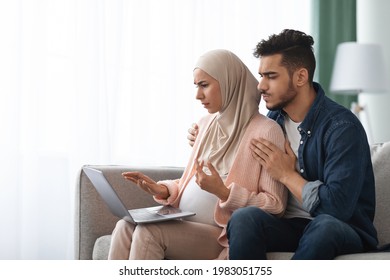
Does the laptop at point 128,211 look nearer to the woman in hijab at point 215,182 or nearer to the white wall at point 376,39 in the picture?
the woman in hijab at point 215,182

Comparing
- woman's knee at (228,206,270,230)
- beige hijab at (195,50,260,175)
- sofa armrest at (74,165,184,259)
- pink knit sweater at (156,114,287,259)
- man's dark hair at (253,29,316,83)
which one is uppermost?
man's dark hair at (253,29,316,83)

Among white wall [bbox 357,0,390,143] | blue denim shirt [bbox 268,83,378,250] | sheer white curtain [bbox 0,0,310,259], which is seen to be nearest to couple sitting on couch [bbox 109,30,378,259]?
blue denim shirt [bbox 268,83,378,250]

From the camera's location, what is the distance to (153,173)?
7.90 feet

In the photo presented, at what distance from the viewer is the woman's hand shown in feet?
6.67

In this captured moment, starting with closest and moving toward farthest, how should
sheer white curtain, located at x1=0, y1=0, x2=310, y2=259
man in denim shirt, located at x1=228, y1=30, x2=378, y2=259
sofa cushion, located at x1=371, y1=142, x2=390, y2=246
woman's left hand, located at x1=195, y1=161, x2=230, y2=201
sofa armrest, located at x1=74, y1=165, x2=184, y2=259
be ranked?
man in denim shirt, located at x1=228, y1=30, x2=378, y2=259
woman's left hand, located at x1=195, y1=161, x2=230, y2=201
sofa cushion, located at x1=371, y1=142, x2=390, y2=246
sofa armrest, located at x1=74, y1=165, x2=184, y2=259
sheer white curtain, located at x1=0, y1=0, x2=310, y2=259

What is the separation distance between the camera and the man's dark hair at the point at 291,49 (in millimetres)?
1965

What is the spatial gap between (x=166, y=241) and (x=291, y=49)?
691mm

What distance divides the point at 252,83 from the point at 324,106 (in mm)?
272

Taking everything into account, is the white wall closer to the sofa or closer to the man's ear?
the sofa

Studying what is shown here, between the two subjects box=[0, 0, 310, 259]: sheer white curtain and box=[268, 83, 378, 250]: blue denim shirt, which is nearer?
box=[268, 83, 378, 250]: blue denim shirt

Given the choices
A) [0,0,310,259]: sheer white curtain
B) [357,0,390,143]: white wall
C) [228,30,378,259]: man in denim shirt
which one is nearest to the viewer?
[228,30,378,259]: man in denim shirt

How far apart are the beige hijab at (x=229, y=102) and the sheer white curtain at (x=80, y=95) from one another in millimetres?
1236

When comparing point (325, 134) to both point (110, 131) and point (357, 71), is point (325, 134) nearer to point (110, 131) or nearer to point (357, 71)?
point (110, 131)

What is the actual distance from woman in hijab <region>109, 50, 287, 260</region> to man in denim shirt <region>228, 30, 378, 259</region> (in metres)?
0.06
